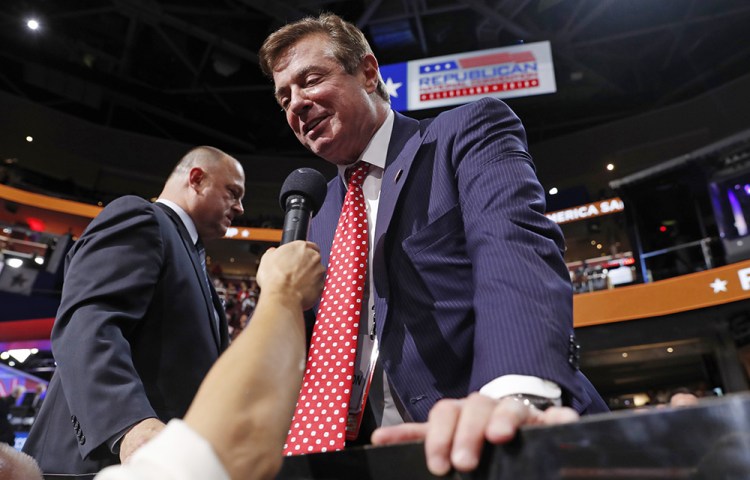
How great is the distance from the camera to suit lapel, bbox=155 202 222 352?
198 centimetres

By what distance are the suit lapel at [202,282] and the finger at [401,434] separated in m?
1.48

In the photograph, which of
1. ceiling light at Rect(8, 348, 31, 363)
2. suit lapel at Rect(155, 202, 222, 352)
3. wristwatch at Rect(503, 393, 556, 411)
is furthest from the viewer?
ceiling light at Rect(8, 348, 31, 363)

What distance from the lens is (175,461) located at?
1.66 feet

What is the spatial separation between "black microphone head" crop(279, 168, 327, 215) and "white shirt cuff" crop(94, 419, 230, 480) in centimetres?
91

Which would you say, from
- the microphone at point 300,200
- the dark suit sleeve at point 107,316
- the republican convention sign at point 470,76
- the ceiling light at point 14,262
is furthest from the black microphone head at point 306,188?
the ceiling light at point 14,262

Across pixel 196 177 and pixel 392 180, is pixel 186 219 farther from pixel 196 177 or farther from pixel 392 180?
pixel 392 180

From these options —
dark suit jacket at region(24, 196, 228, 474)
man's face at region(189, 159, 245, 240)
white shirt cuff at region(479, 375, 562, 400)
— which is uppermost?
man's face at region(189, 159, 245, 240)

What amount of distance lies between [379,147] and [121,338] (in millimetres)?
883

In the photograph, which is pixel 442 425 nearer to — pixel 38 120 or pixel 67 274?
pixel 67 274

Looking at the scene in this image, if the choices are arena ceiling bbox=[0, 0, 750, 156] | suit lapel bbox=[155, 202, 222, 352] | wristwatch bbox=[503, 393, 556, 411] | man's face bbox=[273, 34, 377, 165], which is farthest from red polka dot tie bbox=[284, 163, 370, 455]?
arena ceiling bbox=[0, 0, 750, 156]

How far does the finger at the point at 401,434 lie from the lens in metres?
0.57

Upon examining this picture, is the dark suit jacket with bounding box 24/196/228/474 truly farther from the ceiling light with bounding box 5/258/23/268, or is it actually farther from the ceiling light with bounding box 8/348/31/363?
the ceiling light with bounding box 8/348/31/363

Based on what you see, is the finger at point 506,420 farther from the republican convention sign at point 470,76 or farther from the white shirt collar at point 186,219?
the republican convention sign at point 470,76

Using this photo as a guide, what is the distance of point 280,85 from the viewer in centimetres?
175
